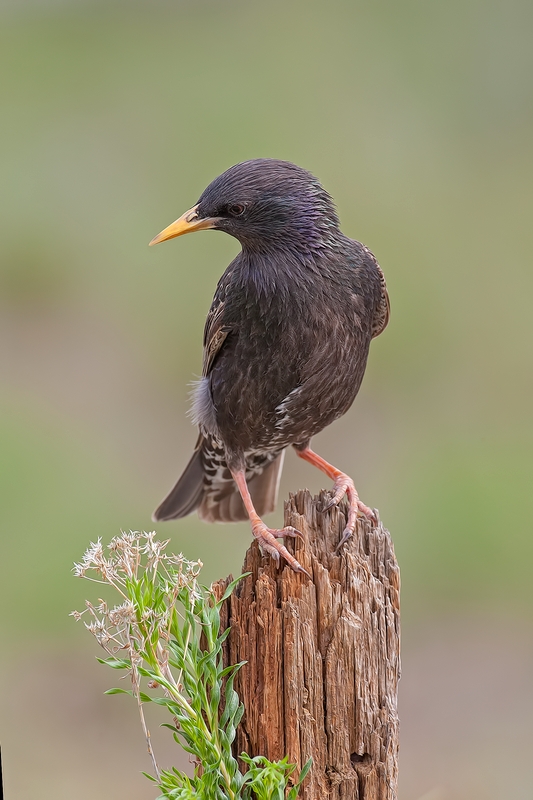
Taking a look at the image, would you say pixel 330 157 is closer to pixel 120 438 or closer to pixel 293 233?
pixel 120 438

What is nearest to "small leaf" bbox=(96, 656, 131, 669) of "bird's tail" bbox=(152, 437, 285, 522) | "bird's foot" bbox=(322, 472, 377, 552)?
"bird's foot" bbox=(322, 472, 377, 552)

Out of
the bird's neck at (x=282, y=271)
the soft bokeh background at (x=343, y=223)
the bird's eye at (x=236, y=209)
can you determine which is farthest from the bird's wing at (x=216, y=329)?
the soft bokeh background at (x=343, y=223)

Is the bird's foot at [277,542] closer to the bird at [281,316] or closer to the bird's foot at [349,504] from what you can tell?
the bird at [281,316]

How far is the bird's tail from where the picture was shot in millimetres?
4449

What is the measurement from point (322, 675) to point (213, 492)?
177 centimetres

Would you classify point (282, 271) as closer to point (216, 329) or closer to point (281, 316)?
point (281, 316)

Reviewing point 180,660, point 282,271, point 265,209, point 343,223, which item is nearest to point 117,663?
point 180,660

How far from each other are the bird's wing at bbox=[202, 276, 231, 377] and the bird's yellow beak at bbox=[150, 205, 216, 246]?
452 millimetres

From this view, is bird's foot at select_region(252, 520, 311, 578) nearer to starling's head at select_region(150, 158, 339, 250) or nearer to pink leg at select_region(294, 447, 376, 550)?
pink leg at select_region(294, 447, 376, 550)

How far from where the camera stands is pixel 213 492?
4.53 metres

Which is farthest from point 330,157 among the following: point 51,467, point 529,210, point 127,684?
point 127,684

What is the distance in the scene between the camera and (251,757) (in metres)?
2.82

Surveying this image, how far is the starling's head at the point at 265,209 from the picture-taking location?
3.23 metres

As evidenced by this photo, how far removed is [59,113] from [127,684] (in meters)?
4.30
